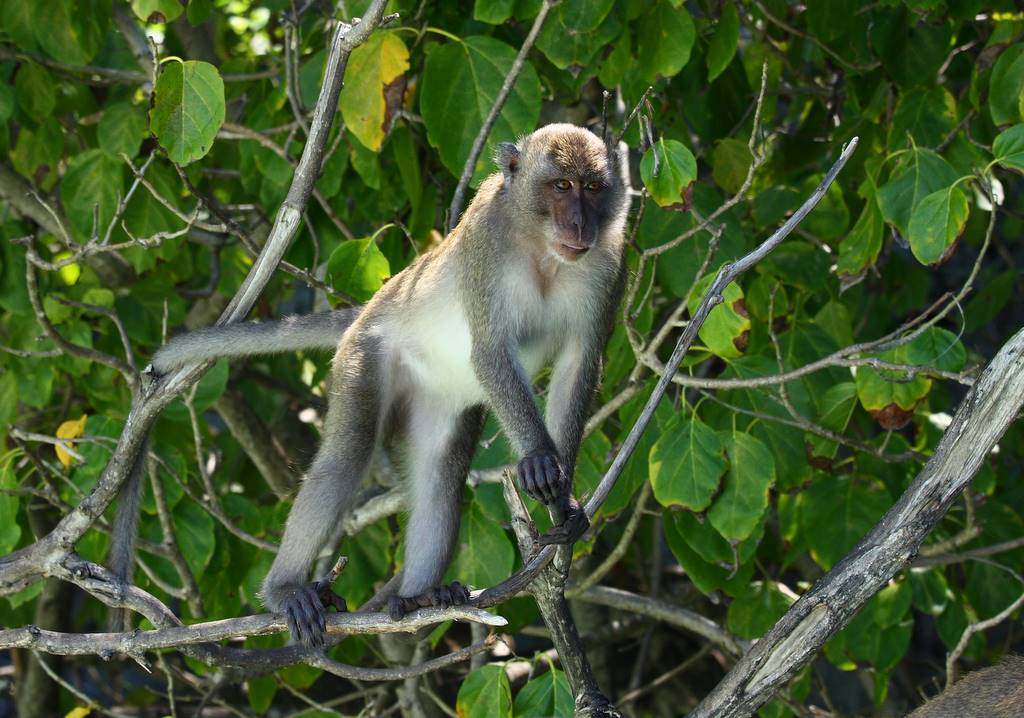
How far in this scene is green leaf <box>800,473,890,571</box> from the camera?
5.23 m

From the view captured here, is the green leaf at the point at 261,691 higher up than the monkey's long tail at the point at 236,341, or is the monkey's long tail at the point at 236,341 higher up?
the monkey's long tail at the point at 236,341

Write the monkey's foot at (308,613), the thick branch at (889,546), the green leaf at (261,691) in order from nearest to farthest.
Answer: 1. the thick branch at (889,546)
2. the monkey's foot at (308,613)
3. the green leaf at (261,691)

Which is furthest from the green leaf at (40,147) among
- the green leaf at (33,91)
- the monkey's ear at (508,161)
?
the monkey's ear at (508,161)

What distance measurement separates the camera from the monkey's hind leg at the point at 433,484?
4809mm

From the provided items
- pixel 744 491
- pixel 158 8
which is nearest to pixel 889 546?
pixel 744 491

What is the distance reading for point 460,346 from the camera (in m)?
4.93

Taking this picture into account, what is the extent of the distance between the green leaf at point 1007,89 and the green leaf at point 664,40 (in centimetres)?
115

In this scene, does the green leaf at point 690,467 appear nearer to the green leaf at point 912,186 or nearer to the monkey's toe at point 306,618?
the green leaf at point 912,186

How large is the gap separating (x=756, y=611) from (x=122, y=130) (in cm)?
353

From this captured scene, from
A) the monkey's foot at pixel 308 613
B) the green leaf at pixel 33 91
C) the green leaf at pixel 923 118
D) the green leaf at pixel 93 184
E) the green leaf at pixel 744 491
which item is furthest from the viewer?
the green leaf at pixel 33 91

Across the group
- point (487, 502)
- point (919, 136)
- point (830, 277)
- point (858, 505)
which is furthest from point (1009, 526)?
point (487, 502)

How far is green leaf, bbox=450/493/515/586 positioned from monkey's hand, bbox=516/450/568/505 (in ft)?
3.91

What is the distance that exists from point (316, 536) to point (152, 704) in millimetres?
4704

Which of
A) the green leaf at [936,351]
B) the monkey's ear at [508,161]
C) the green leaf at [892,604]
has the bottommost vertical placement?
the green leaf at [892,604]
